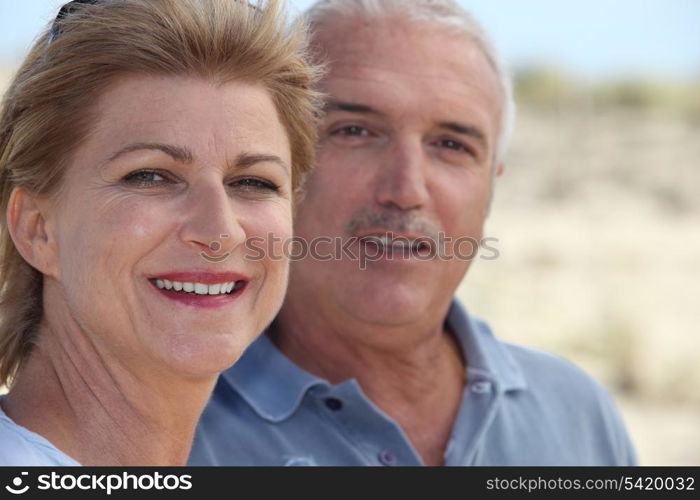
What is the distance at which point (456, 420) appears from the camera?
9.90 feet

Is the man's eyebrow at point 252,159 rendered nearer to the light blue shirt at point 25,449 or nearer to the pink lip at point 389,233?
the light blue shirt at point 25,449

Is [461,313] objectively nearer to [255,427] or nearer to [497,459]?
[497,459]

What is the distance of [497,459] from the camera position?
2975 mm

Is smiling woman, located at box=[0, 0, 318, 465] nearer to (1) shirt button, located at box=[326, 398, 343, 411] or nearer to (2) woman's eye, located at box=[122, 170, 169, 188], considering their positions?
(2) woman's eye, located at box=[122, 170, 169, 188]

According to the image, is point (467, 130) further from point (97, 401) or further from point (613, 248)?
point (613, 248)

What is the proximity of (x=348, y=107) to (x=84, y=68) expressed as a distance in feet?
3.88

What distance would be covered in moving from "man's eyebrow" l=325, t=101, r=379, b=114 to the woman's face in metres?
0.99

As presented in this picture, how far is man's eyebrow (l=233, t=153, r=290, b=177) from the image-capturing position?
2.02 metres

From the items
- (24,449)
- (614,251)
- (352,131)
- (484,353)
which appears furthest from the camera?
(614,251)

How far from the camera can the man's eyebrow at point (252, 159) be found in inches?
79.7

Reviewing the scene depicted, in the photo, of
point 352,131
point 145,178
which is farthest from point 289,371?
point 145,178
